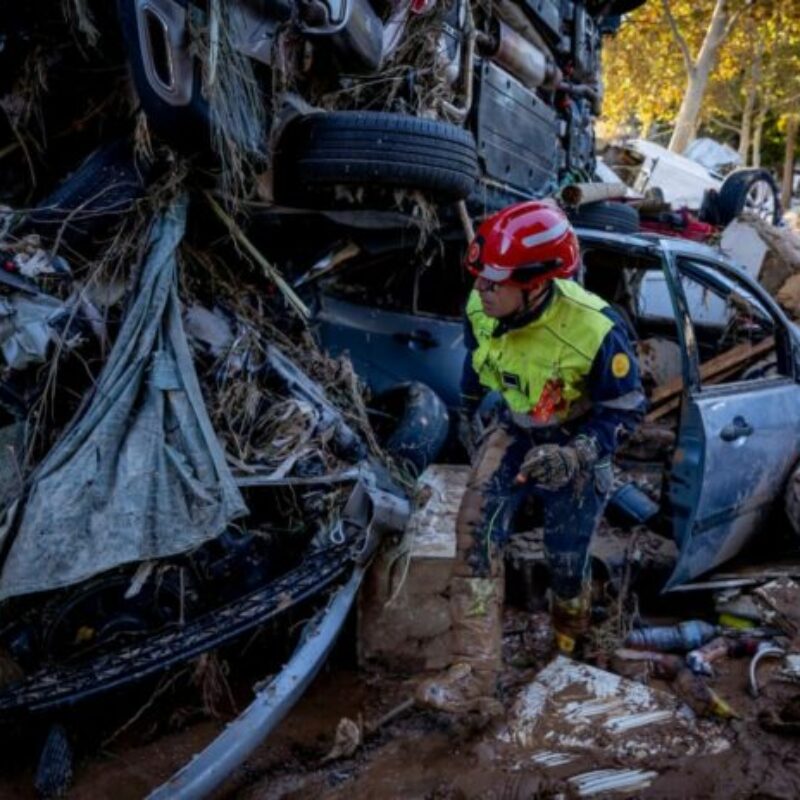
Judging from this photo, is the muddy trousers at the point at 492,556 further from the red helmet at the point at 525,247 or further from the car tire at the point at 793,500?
the car tire at the point at 793,500

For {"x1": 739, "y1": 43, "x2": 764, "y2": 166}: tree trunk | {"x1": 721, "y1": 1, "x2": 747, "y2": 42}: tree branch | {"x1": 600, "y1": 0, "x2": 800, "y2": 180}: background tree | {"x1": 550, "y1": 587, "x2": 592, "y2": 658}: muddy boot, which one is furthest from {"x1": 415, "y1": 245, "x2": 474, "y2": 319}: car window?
{"x1": 739, "y1": 43, "x2": 764, "y2": 166}: tree trunk

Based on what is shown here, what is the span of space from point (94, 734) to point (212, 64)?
95.1 inches

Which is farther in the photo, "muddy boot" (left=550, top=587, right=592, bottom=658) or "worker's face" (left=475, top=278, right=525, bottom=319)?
"muddy boot" (left=550, top=587, right=592, bottom=658)

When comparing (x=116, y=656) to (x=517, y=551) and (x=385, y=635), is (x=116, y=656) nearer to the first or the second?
(x=385, y=635)

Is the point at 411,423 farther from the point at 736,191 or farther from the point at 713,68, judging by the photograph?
the point at 713,68

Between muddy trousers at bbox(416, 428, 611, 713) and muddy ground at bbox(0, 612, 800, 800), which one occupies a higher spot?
muddy trousers at bbox(416, 428, 611, 713)

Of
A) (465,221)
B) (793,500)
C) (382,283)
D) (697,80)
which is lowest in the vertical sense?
(793,500)

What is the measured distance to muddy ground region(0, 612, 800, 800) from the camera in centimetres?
257

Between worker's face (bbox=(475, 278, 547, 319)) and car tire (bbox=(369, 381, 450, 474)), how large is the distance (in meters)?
1.07

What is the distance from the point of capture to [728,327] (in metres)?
4.97

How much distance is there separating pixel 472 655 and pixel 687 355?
162cm

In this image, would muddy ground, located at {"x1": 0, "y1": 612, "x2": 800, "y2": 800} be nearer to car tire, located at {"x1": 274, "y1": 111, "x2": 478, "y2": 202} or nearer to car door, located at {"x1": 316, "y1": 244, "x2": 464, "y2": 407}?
car door, located at {"x1": 316, "y1": 244, "x2": 464, "y2": 407}

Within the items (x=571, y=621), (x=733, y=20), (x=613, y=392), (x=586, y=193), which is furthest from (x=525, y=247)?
(x=733, y=20)

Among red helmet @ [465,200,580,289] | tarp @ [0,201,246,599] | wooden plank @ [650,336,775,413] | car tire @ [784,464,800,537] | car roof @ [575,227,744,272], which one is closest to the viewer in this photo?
tarp @ [0,201,246,599]
